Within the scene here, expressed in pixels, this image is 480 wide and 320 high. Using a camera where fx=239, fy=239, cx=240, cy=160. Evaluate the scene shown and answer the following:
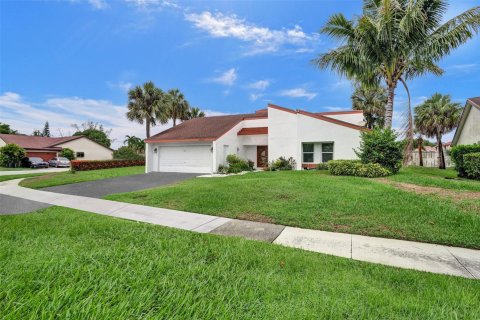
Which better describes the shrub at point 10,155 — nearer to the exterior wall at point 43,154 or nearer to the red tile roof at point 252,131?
the exterior wall at point 43,154

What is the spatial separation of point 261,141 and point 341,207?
1298 centimetres

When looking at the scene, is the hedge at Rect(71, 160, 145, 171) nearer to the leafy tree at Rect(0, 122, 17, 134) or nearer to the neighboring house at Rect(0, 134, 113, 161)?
the neighboring house at Rect(0, 134, 113, 161)

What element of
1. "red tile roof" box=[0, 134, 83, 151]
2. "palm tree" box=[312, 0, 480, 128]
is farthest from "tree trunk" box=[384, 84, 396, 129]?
"red tile roof" box=[0, 134, 83, 151]

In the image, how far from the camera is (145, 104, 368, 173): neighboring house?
53.2 feet

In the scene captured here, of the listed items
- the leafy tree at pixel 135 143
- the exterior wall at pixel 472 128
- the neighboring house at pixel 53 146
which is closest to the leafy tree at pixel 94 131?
the neighboring house at pixel 53 146

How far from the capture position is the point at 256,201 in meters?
7.75

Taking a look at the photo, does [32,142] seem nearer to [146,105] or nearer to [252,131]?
[146,105]

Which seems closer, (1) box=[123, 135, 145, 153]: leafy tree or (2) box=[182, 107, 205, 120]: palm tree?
(2) box=[182, 107, 205, 120]: palm tree

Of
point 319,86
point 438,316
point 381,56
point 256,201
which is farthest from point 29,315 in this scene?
point 319,86

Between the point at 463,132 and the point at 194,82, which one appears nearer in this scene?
the point at 463,132

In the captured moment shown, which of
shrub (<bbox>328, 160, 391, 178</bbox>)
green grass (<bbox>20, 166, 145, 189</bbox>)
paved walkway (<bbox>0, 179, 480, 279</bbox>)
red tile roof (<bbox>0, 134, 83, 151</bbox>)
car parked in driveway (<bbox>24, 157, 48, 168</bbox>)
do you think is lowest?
paved walkway (<bbox>0, 179, 480, 279</bbox>)

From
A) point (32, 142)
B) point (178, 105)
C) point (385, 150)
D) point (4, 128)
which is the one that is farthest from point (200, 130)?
point (4, 128)

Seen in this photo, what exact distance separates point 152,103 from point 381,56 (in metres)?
24.4

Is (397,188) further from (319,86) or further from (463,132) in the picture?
(463,132)
